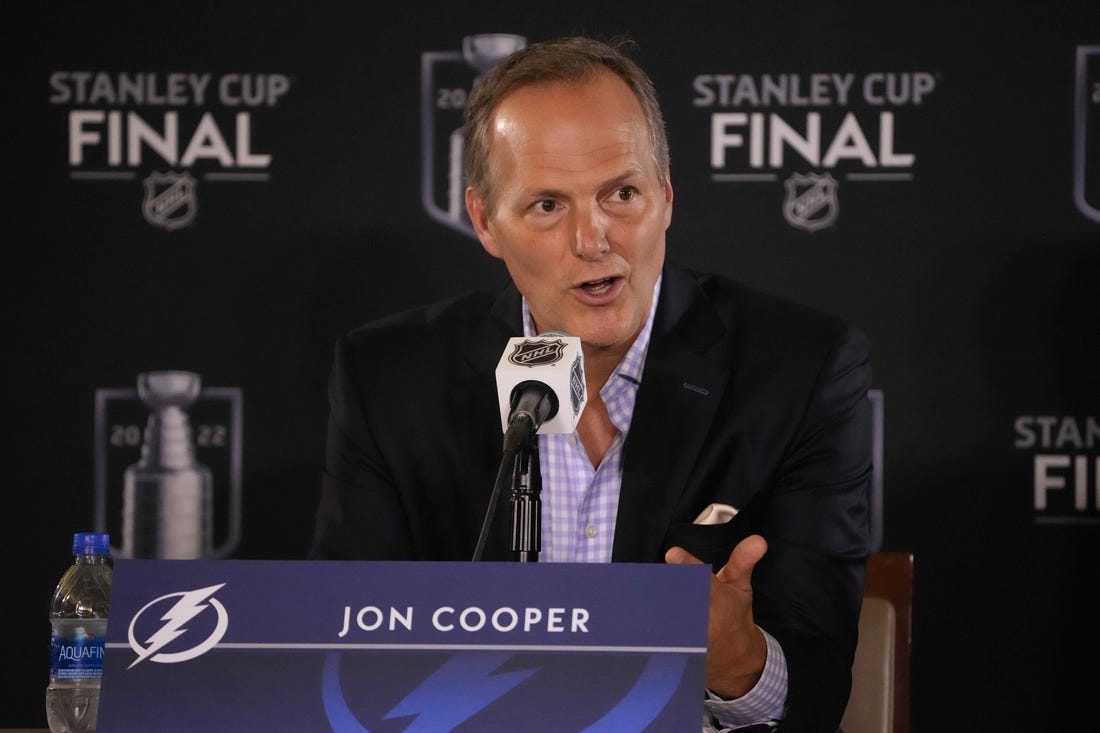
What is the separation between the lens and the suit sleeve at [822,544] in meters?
1.83

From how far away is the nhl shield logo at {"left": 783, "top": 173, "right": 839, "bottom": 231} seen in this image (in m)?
3.28

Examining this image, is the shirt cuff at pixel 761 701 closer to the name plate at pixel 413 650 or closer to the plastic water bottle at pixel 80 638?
the name plate at pixel 413 650

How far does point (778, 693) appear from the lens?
169 centimetres

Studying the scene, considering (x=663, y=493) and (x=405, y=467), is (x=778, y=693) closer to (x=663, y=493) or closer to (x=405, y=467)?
(x=663, y=493)

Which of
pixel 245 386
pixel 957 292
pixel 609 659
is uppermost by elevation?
pixel 957 292

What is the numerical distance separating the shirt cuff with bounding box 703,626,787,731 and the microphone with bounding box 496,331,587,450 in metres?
0.38

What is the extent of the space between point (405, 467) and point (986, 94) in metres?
1.72

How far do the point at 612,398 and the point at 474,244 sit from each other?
106 centimetres

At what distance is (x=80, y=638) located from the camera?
6.20 ft

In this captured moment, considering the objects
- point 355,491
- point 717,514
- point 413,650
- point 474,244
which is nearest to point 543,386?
point 413,650

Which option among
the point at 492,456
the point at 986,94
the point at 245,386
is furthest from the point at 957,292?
the point at 245,386

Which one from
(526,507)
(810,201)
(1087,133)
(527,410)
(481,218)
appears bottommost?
(526,507)

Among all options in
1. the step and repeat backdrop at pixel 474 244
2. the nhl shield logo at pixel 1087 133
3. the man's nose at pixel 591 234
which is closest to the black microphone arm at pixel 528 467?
the man's nose at pixel 591 234

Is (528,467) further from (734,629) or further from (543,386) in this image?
(734,629)
